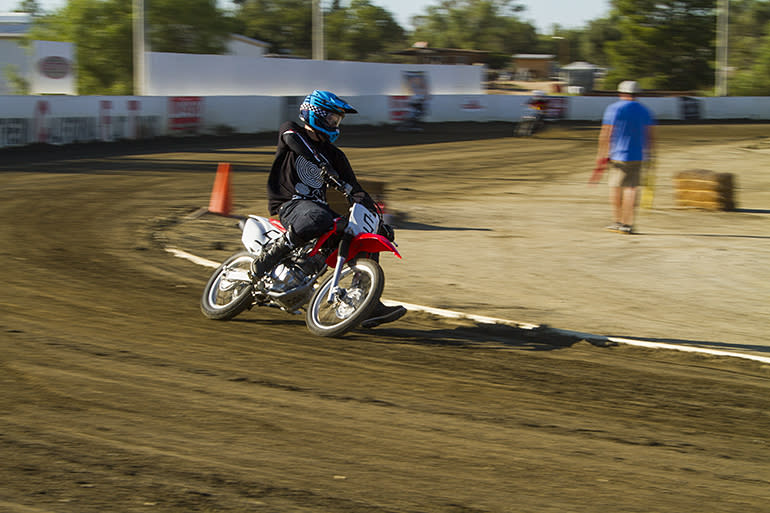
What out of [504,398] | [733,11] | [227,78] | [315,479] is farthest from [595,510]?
[733,11]

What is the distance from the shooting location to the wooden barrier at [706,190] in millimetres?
15133

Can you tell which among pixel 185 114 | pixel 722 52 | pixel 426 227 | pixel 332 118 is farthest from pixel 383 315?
pixel 722 52

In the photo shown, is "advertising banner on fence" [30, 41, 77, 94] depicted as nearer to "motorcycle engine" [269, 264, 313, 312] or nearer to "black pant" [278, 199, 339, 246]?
"motorcycle engine" [269, 264, 313, 312]

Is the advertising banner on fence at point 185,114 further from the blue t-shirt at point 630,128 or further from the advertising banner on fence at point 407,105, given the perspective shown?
the blue t-shirt at point 630,128

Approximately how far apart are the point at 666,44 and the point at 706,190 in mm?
63317

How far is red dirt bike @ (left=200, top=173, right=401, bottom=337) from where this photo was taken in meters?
6.77

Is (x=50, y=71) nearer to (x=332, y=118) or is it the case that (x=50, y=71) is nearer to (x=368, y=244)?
(x=332, y=118)

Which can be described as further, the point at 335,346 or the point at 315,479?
the point at 335,346

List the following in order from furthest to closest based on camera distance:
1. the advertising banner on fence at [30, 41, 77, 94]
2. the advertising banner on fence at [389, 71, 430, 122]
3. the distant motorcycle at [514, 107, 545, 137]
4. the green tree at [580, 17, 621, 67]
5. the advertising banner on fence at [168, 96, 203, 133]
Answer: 1. the green tree at [580, 17, 621, 67]
2. the advertising banner on fence at [389, 71, 430, 122]
3. the advertising banner on fence at [30, 41, 77, 94]
4. the distant motorcycle at [514, 107, 545, 137]
5. the advertising banner on fence at [168, 96, 203, 133]

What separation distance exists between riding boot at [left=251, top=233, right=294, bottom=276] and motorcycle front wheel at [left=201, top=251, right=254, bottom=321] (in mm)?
182

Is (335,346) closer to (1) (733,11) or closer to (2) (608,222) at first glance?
(2) (608,222)

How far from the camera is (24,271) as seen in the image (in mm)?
9344

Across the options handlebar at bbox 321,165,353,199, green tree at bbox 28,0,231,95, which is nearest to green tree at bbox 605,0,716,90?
green tree at bbox 28,0,231,95

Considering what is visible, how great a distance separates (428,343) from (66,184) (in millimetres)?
13083
